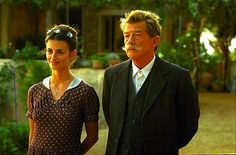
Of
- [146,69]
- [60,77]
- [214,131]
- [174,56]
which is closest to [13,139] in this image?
[60,77]

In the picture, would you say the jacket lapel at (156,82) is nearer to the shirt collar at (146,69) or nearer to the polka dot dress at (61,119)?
the shirt collar at (146,69)

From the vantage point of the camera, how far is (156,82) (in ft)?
7.63

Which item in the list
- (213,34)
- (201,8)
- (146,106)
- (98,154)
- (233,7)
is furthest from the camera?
(213,34)

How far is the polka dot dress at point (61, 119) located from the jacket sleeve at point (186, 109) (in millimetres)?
478

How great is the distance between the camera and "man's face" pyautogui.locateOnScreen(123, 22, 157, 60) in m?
2.26

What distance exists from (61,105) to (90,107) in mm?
163

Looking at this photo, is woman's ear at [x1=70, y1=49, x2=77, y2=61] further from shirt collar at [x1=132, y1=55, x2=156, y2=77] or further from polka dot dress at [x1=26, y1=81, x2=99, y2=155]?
shirt collar at [x1=132, y1=55, x2=156, y2=77]

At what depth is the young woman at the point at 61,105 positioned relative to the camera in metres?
2.36

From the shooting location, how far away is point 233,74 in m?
13.6

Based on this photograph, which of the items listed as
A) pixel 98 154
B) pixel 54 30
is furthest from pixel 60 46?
pixel 98 154

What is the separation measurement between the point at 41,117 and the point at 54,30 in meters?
0.48

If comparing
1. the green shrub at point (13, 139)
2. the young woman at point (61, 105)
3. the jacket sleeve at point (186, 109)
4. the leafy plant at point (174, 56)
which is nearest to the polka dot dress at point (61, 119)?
the young woman at point (61, 105)

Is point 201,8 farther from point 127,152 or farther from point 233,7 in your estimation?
point 127,152

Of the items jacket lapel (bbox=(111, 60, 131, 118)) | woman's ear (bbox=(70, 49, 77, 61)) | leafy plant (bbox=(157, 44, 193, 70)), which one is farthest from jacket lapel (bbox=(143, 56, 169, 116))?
leafy plant (bbox=(157, 44, 193, 70))
